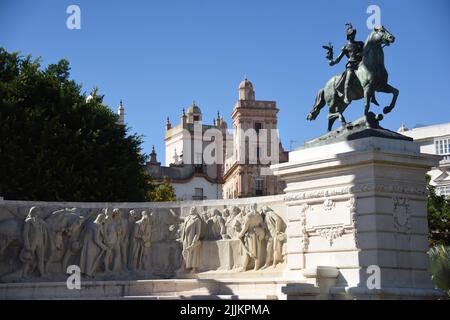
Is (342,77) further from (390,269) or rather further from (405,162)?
(390,269)

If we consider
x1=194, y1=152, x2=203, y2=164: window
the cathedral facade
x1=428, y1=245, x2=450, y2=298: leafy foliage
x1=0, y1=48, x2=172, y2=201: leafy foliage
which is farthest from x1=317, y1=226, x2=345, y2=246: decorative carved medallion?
x1=194, y1=152, x2=203, y2=164: window

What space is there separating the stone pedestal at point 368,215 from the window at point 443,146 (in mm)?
35398

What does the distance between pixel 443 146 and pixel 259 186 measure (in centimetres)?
2758

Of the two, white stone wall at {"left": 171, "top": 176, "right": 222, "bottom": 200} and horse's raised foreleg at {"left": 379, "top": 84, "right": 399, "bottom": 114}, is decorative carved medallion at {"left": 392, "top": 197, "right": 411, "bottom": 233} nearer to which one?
horse's raised foreleg at {"left": 379, "top": 84, "right": 399, "bottom": 114}

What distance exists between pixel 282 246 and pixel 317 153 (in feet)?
10.4

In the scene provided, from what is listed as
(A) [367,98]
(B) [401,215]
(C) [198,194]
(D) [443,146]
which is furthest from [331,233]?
(C) [198,194]

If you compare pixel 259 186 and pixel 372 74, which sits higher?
pixel 259 186

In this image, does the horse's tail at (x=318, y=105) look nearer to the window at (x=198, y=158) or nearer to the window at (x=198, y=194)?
the window at (x=198, y=194)

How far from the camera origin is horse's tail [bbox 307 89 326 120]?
2092 cm

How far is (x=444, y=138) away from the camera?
2082 inches

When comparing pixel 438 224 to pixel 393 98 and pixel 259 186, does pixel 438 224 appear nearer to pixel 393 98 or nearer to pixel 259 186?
pixel 393 98

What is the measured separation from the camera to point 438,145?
174ft
